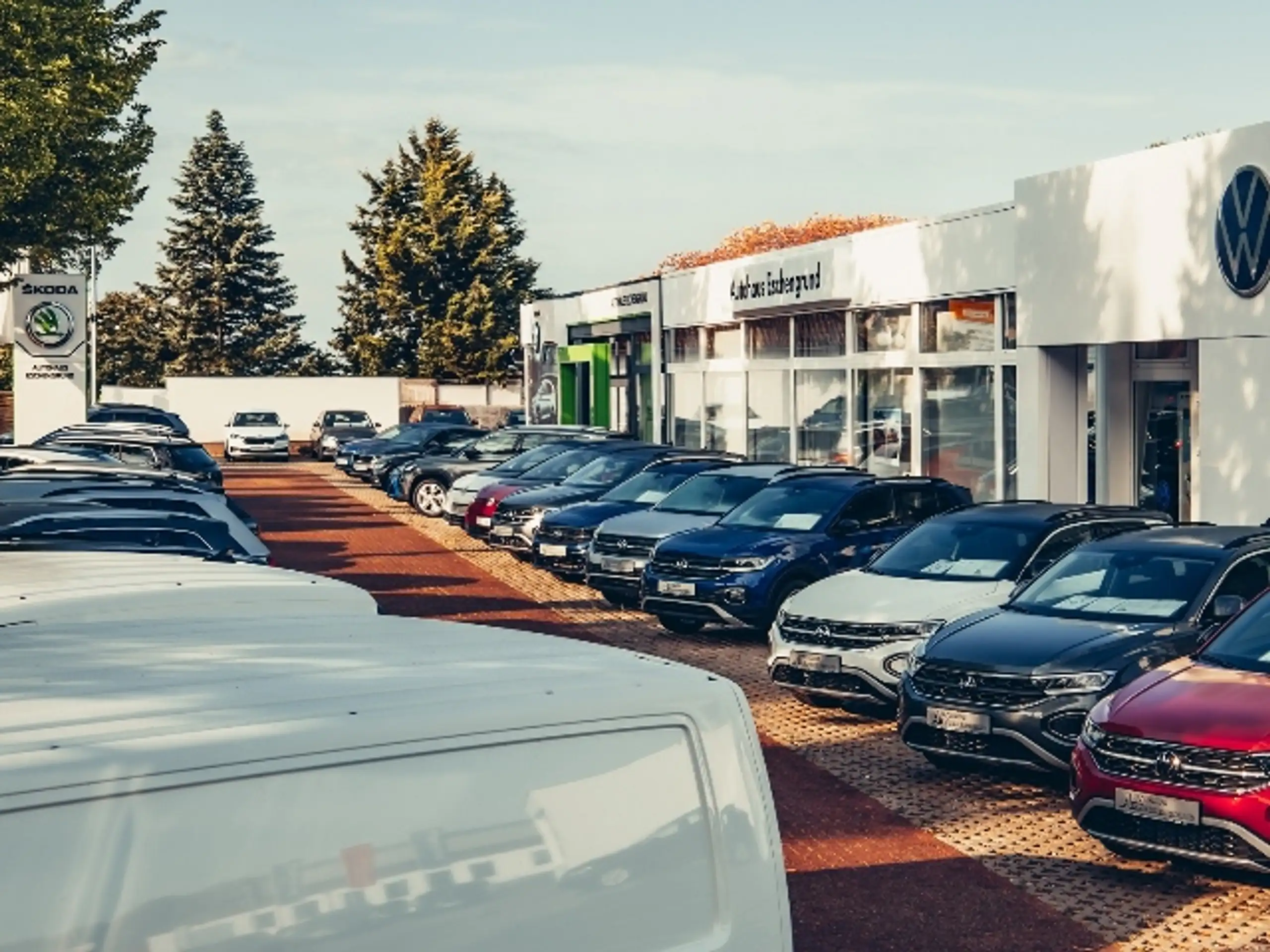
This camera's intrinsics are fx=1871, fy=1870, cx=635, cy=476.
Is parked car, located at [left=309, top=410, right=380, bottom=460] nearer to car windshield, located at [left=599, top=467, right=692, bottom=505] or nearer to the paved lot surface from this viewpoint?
car windshield, located at [left=599, top=467, right=692, bottom=505]

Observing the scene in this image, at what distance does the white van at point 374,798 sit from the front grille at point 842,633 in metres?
9.72

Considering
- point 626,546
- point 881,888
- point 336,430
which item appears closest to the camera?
point 881,888

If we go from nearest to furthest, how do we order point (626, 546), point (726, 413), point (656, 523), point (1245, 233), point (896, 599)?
point (896, 599)
point (1245, 233)
point (626, 546)
point (656, 523)
point (726, 413)

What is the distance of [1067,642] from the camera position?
11.6 metres

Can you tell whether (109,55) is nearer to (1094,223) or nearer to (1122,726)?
(1094,223)

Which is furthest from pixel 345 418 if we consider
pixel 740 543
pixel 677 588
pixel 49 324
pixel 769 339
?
pixel 740 543

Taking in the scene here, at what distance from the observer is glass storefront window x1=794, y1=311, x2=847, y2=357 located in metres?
32.7

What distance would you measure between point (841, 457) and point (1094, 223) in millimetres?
9865

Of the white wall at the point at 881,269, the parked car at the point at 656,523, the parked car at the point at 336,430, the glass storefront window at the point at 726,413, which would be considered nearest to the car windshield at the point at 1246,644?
the parked car at the point at 656,523

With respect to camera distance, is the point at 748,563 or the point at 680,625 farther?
the point at 680,625

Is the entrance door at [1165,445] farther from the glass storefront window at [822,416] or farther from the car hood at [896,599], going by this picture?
the car hood at [896,599]

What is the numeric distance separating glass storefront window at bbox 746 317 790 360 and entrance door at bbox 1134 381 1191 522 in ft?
38.6

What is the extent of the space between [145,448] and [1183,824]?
2112 cm

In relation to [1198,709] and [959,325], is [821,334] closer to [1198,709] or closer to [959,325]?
[959,325]
